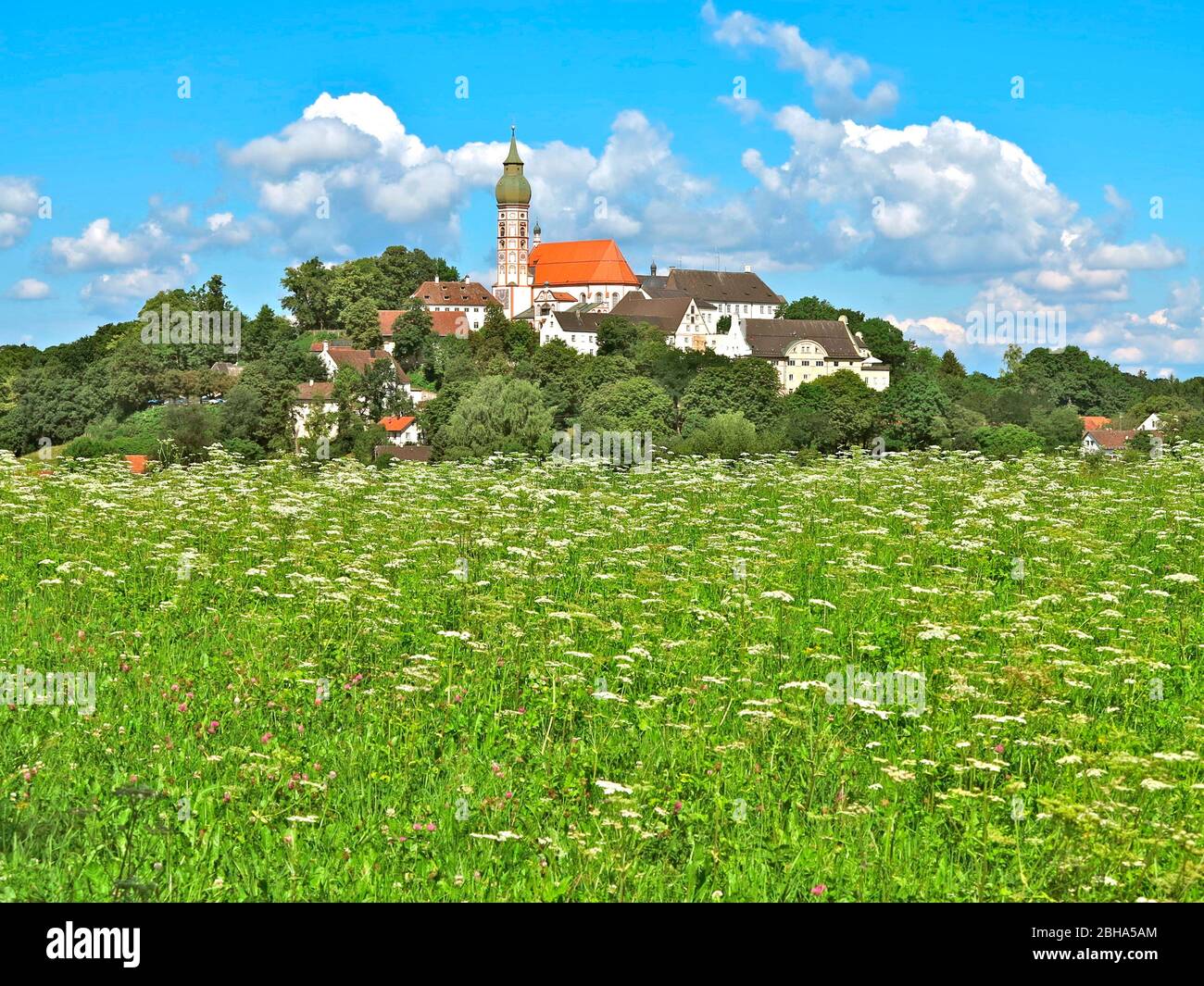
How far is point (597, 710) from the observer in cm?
996

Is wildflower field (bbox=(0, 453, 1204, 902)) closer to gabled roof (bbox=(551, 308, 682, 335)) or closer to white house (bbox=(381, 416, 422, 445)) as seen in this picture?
white house (bbox=(381, 416, 422, 445))

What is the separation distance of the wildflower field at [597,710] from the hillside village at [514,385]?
1574cm

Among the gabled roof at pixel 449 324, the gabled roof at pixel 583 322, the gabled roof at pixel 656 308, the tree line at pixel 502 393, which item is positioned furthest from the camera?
the gabled roof at pixel 656 308

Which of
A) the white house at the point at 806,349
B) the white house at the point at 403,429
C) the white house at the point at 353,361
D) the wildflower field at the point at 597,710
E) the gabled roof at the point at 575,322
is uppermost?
the gabled roof at the point at 575,322

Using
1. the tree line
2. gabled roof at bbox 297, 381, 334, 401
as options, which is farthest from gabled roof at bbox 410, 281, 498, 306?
gabled roof at bbox 297, 381, 334, 401

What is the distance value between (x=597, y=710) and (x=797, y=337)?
154 meters

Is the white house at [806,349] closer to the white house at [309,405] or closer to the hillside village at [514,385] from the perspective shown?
the hillside village at [514,385]

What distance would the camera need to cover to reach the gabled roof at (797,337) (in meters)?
158

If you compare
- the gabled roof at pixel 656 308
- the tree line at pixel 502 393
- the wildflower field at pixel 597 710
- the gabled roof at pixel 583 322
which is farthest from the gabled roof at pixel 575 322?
the wildflower field at pixel 597 710

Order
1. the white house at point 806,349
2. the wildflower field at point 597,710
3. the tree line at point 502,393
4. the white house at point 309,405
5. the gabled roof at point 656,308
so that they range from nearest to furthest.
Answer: the wildflower field at point 597,710
the tree line at point 502,393
the white house at point 309,405
the white house at point 806,349
the gabled roof at point 656,308

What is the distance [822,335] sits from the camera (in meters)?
160

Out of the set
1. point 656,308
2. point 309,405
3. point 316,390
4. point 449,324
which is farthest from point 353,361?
point 656,308
